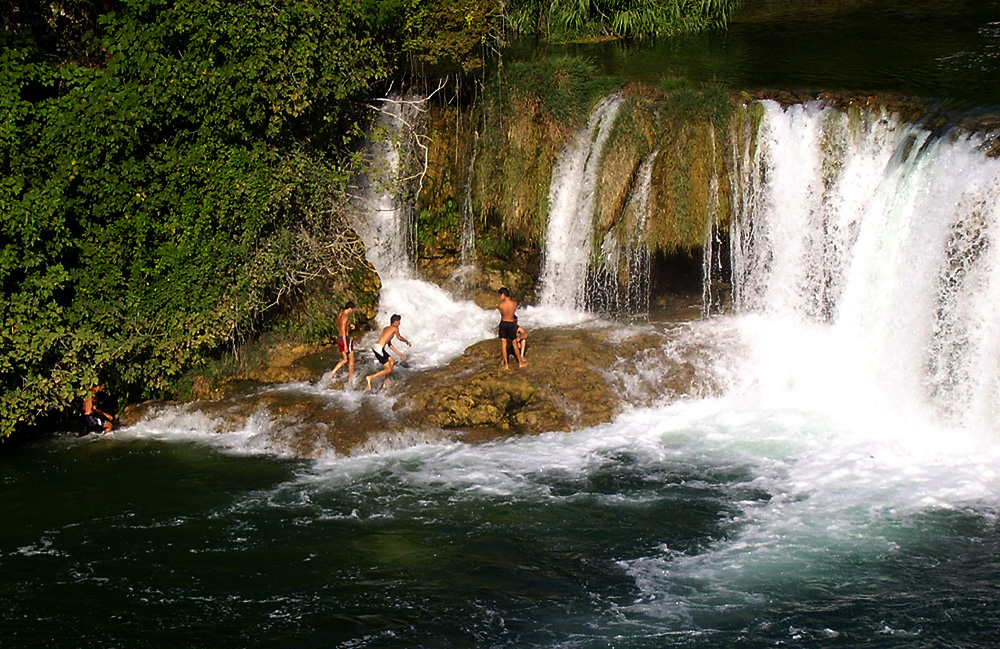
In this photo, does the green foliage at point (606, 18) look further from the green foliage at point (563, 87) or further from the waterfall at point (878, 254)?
the waterfall at point (878, 254)

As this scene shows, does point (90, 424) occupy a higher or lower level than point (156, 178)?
lower

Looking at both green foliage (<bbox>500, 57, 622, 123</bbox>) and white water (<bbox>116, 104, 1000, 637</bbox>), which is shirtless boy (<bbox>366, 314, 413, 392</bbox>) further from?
green foliage (<bbox>500, 57, 622, 123</bbox>)

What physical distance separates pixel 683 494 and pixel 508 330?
12.9ft

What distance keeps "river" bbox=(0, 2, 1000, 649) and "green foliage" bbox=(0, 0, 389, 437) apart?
130 centimetres

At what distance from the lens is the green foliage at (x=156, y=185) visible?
50.6ft

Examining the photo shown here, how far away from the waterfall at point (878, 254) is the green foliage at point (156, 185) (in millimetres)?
6647

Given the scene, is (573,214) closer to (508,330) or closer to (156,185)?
(508,330)

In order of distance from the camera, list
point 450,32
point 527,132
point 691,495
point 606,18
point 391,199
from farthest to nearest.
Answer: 1. point 606,18
2. point 391,199
3. point 450,32
4. point 527,132
5. point 691,495

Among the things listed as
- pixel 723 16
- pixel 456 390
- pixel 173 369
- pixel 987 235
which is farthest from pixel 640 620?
pixel 723 16

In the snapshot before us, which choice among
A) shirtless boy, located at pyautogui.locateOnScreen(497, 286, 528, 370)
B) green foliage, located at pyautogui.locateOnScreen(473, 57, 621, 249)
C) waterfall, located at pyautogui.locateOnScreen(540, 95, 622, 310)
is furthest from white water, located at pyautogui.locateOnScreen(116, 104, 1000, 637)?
green foliage, located at pyautogui.locateOnScreen(473, 57, 621, 249)

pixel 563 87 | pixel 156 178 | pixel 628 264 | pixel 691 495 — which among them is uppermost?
pixel 563 87

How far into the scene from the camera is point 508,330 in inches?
646

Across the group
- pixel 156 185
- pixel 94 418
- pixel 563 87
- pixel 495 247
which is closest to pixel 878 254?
pixel 563 87

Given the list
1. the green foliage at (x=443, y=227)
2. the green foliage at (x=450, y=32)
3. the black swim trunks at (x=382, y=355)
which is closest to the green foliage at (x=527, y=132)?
the green foliage at (x=443, y=227)
